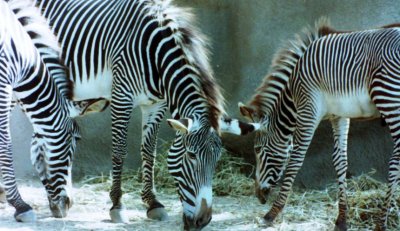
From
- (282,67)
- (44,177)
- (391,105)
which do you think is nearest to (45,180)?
(44,177)

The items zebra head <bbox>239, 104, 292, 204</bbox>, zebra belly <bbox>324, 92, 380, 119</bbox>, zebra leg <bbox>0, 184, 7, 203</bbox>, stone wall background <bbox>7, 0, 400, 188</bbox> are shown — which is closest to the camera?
zebra belly <bbox>324, 92, 380, 119</bbox>

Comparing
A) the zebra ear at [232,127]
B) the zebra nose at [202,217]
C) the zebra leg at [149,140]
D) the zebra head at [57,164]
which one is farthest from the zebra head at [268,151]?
the zebra head at [57,164]

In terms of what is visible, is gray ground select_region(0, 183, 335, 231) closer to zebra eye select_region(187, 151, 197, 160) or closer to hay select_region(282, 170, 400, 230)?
hay select_region(282, 170, 400, 230)

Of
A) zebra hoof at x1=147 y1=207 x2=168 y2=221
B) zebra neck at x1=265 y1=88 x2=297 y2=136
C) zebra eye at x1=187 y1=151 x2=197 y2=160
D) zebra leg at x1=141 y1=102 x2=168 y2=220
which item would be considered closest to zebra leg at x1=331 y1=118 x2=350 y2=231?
zebra neck at x1=265 y1=88 x2=297 y2=136

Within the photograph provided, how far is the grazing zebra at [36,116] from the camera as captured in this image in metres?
7.73

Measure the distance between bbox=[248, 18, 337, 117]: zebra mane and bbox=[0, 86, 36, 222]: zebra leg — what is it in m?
2.99

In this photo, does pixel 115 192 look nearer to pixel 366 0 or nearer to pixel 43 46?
pixel 43 46

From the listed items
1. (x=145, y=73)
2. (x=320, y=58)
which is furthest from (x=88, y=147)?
(x=320, y=58)

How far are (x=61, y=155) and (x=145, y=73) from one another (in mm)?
1370

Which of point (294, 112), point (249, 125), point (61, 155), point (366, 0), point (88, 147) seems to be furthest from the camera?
point (88, 147)

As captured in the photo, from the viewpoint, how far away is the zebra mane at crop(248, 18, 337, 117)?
8.49 metres

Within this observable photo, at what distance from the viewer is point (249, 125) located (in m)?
7.02

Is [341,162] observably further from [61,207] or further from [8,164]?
[8,164]

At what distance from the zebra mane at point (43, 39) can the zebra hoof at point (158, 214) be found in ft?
6.11
